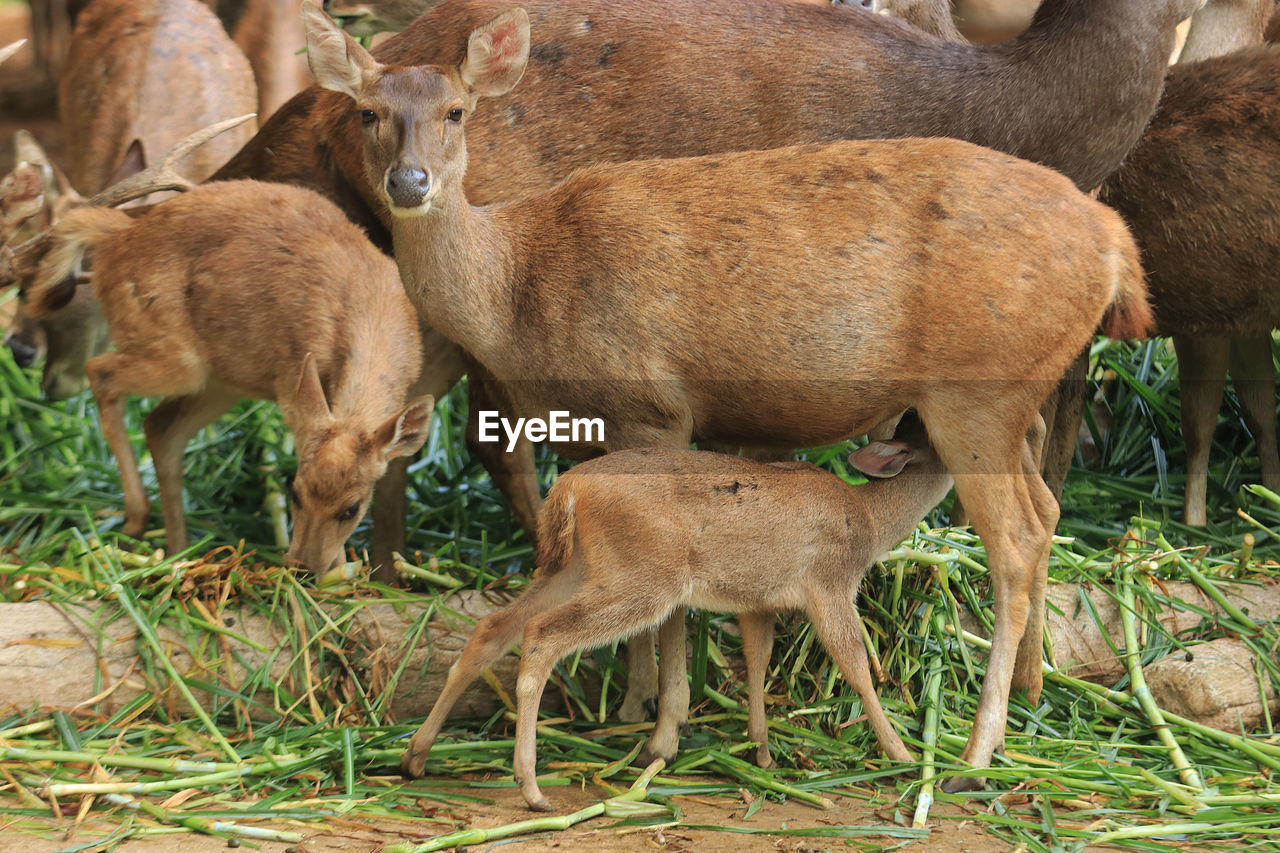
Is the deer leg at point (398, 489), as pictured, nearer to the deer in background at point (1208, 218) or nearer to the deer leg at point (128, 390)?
the deer leg at point (128, 390)

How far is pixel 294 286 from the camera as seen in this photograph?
222 inches

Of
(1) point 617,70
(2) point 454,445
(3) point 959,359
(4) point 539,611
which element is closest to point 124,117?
(2) point 454,445

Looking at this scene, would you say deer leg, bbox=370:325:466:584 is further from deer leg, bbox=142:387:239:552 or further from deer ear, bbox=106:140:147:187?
deer ear, bbox=106:140:147:187

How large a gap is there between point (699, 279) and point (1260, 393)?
10.4 feet

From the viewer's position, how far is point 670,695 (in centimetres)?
463

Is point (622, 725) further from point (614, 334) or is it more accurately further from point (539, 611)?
point (614, 334)

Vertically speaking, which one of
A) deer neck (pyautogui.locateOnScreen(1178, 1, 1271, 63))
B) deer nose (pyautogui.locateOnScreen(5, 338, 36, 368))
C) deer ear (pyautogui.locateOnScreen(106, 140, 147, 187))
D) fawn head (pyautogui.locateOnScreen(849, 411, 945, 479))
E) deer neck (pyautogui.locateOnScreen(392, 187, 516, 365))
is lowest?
deer nose (pyautogui.locateOnScreen(5, 338, 36, 368))

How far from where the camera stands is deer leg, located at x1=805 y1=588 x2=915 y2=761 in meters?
4.36

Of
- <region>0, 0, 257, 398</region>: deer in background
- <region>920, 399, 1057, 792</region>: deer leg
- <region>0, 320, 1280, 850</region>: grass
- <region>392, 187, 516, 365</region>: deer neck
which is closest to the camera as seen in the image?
<region>0, 320, 1280, 850</region>: grass

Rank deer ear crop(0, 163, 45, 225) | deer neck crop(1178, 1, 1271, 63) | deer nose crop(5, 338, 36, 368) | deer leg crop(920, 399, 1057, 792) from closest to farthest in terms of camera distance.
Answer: deer leg crop(920, 399, 1057, 792) < deer ear crop(0, 163, 45, 225) < deer neck crop(1178, 1, 1271, 63) < deer nose crop(5, 338, 36, 368)

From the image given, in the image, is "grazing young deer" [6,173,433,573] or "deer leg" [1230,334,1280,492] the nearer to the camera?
"grazing young deer" [6,173,433,573]

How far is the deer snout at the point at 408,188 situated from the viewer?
442cm

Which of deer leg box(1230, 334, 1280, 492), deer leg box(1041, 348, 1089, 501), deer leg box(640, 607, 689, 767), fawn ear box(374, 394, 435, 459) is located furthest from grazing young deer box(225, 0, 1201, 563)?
deer leg box(640, 607, 689, 767)

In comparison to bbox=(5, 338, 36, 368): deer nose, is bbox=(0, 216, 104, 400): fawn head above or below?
above
